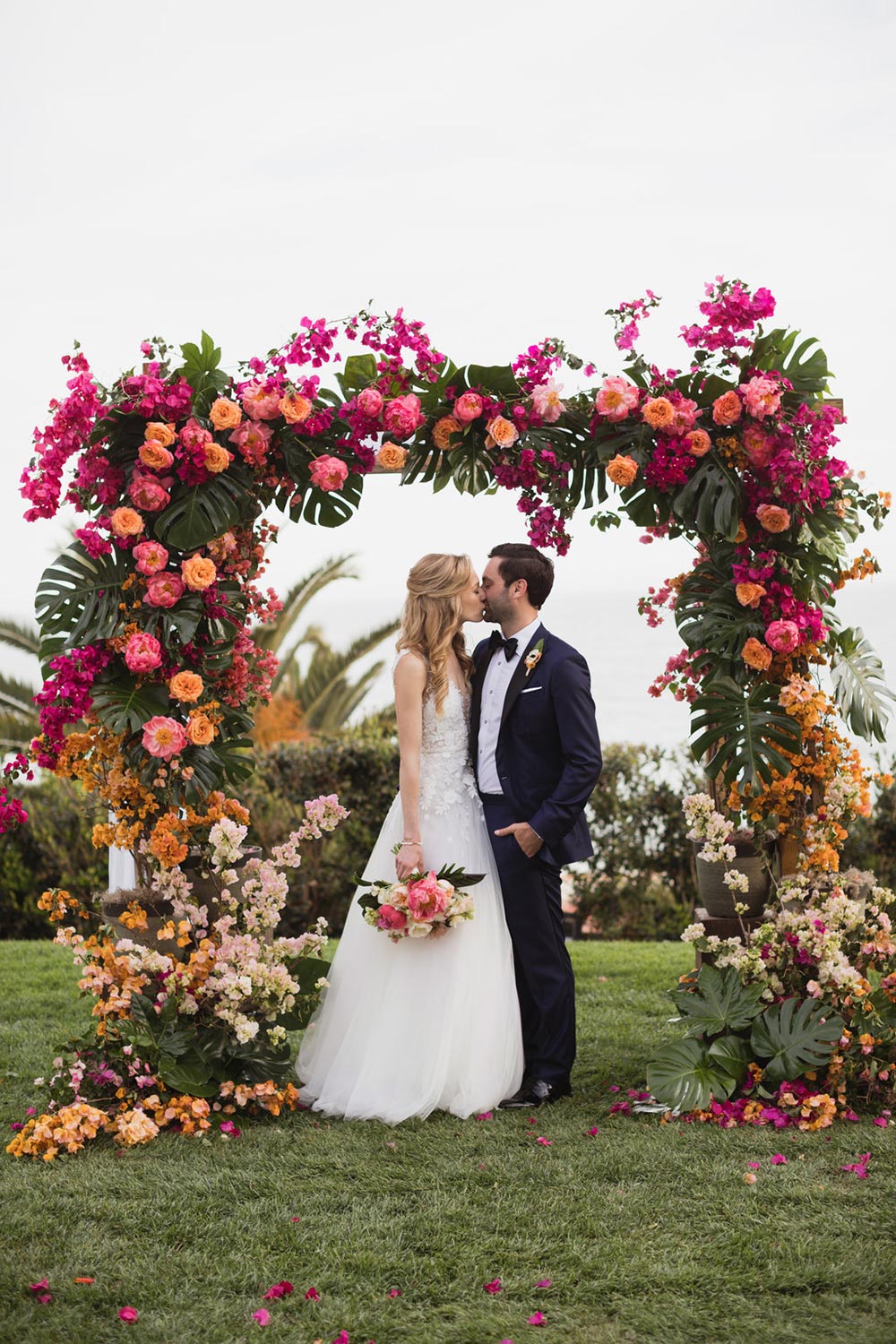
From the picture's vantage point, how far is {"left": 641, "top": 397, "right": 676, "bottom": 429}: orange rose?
4.59 metres

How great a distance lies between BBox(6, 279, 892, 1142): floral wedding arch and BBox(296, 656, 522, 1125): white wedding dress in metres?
0.20

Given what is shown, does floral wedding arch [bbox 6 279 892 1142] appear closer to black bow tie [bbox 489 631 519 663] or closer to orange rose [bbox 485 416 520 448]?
orange rose [bbox 485 416 520 448]

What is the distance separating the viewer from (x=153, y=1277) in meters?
3.08

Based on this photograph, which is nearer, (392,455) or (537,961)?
(537,961)

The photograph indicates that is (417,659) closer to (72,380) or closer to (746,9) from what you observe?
(72,380)

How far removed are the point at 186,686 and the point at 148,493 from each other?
2.47 ft

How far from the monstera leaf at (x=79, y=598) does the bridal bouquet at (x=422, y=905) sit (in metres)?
1.46

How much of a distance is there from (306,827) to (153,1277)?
1902 mm

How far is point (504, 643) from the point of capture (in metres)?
4.80

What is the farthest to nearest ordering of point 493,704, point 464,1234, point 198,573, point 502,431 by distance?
point 493,704 → point 502,431 → point 198,573 → point 464,1234

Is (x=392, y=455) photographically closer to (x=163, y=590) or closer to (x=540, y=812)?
(x=163, y=590)

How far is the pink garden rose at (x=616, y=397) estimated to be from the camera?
4.65 meters

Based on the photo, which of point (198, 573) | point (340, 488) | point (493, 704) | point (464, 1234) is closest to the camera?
point (464, 1234)

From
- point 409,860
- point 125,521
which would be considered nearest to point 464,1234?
point 409,860
